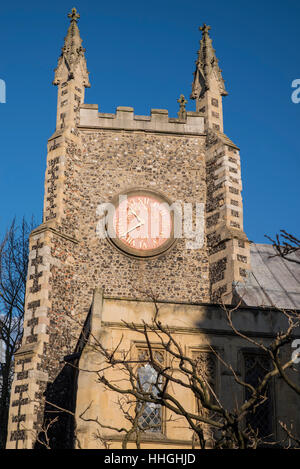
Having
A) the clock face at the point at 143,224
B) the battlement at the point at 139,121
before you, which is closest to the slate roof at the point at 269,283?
the clock face at the point at 143,224

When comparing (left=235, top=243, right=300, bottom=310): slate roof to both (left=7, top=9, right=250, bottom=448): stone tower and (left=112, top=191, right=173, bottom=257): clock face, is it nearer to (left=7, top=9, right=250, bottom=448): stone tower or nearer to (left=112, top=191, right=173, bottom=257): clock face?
(left=7, top=9, right=250, bottom=448): stone tower

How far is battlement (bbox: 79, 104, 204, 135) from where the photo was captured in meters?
23.5

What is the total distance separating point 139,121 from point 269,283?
6987 mm

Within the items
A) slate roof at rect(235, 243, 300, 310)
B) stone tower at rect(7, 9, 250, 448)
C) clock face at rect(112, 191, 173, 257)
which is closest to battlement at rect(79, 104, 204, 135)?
stone tower at rect(7, 9, 250, 448)

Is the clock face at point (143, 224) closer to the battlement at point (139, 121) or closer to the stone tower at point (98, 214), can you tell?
the stone tower at point (98, 214)

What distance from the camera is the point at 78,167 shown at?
74.7 feet

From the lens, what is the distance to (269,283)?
2258cm

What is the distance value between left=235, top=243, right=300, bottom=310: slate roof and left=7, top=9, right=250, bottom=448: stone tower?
613 millimetres

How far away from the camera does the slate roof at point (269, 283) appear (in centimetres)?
2044

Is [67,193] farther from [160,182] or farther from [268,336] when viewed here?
[268,336]

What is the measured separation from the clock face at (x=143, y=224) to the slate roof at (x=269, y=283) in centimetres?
299

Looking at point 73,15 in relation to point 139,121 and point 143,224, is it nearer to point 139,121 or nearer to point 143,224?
point 139,121

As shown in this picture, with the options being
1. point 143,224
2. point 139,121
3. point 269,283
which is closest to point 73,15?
point 139,121

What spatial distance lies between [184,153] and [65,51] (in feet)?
18.9
